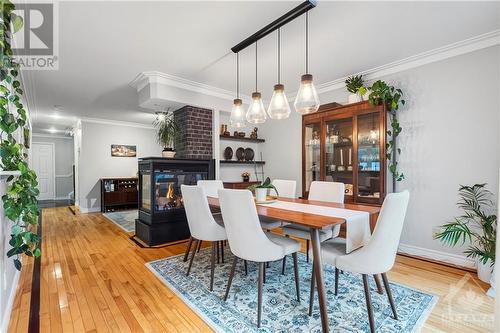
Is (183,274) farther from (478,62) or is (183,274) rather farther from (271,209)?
(478,62)

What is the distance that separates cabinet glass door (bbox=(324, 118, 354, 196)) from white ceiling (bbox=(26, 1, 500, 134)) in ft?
2.48

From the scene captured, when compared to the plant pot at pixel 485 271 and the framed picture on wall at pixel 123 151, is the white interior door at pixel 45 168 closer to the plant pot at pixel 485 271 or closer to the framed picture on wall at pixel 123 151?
the framed picture on wall at pixel 123 151

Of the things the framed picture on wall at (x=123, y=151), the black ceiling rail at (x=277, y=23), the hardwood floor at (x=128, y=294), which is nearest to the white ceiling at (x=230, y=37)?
the black ceiling rail at (x=277, y=23)

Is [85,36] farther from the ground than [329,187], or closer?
farther from the ground

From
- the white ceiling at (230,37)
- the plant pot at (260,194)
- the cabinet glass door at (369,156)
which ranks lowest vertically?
the plant pot at (260,194)

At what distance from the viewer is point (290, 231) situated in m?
2.60

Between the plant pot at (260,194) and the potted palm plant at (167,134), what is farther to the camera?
the potted palm plant at (167,134)

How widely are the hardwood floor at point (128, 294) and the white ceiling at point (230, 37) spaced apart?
7.95 feet

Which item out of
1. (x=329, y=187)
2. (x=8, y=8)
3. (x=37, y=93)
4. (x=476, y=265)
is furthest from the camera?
(x=37, y=93)

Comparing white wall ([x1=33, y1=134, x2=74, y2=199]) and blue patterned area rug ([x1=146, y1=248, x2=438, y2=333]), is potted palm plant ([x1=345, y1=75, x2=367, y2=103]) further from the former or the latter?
white wall ([x1=33, y1=134, x2=74, y2=199])

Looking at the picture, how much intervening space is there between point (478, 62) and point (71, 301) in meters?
4.57

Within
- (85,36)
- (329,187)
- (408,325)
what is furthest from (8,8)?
(408,325)

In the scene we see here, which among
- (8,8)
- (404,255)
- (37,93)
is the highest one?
(37,93)

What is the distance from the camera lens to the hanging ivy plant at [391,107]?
10.1ft
